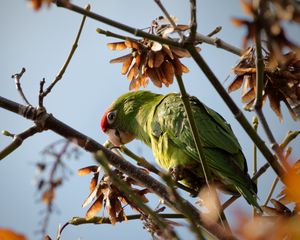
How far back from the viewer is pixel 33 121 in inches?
75.5

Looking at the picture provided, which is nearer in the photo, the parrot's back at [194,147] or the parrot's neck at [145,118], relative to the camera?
the parrot's back at [194,147]

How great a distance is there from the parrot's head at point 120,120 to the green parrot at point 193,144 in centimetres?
23

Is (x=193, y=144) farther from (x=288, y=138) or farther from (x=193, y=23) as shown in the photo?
(x=193, y=23)

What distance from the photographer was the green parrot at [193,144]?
3188mm

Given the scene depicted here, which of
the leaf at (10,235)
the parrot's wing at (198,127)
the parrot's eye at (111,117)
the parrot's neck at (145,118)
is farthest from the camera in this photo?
the parrot's eye at (111,117)

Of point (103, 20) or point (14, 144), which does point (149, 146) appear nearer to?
point (14, 144)

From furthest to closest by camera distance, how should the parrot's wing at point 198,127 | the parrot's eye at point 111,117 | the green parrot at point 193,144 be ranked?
the parrot's eye at point 111,117, the parrot's wing at point 198,127, the green parrot at point 193,144

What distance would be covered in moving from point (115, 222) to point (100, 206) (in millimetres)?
133

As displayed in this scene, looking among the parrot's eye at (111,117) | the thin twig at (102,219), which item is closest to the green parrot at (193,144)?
the parrot's eye at (111,117)

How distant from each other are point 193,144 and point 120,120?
4.60 feet

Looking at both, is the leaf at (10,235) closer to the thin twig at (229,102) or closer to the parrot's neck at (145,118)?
the thin twig at (229,102)

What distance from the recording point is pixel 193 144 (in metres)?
3.33

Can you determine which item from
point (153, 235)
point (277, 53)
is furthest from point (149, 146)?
point (277, 53)

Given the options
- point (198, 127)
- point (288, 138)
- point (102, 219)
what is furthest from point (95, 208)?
point (198, 127)
